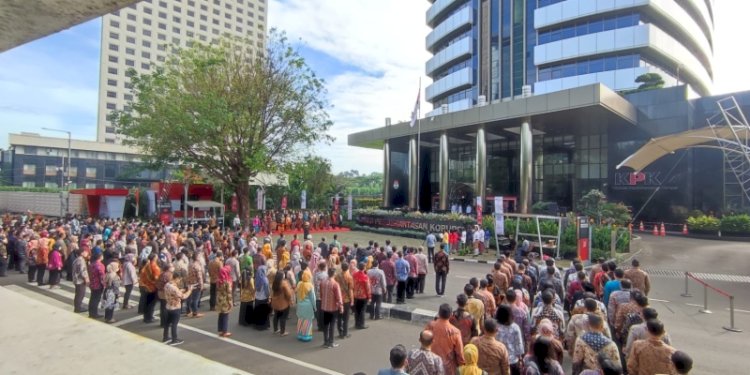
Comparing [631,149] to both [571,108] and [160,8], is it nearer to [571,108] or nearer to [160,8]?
[571,108]

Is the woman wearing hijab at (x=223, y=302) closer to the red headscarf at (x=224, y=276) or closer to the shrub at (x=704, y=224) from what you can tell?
the red headscarf at (x=224, y=276)

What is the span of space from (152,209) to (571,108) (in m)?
34.7

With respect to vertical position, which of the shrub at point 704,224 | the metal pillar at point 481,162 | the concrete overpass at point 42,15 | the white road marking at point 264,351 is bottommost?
→ the white road marking at point 264,351

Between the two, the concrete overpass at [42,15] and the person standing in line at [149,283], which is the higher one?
the concrete overpass at [42,15]

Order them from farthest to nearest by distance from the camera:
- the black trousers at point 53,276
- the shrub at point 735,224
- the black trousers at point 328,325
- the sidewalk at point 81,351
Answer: the shrub at point 735,224 < the black trousers at point 53,276 < the black trousers at point 328,325 < the sidewalk at point 81,351

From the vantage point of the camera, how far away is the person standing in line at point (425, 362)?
4.41 meters

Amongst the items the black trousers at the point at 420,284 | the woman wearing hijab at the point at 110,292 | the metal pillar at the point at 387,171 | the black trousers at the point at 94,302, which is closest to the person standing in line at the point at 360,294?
the black trousers at the point at 420,284

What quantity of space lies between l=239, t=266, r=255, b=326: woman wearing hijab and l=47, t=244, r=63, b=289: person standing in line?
25.0 feet

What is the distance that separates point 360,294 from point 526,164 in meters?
24.8

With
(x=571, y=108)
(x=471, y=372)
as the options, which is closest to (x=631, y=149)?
(x=571, y=108)

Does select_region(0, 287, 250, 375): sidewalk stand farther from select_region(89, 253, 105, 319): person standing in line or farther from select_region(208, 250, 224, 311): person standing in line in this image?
select_region(89, 253, 105, 319): person standing in line

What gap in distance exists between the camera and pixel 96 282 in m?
9.34

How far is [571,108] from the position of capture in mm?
25859

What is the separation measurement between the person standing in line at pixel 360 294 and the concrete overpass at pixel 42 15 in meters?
6.98
